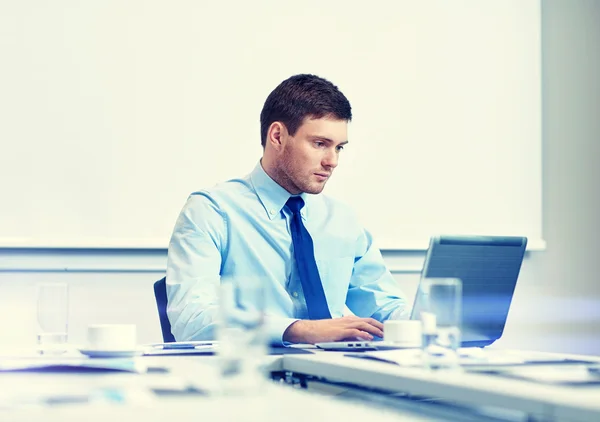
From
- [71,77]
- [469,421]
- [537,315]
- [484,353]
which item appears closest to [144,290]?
[71,77]

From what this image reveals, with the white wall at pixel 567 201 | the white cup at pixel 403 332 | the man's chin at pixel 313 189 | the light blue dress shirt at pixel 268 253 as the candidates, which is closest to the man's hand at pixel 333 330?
the white cup at pixel 403 332

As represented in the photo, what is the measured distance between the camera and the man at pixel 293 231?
2.56m

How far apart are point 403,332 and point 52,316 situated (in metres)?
0.71

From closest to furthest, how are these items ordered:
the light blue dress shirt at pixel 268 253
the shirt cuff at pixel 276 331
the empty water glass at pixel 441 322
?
1. the empty water glass at pixel 441 322
2. the shirt cuff at pixel 276 331
3. the light blue dress shirt at pixel 268 253

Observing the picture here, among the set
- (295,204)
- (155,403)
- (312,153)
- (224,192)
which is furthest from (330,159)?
(155,403)

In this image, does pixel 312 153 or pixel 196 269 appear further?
pixel 312 153

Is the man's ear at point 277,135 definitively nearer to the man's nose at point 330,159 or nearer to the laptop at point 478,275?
the man's nose at point 330,159

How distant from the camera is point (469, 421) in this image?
4.06 feet

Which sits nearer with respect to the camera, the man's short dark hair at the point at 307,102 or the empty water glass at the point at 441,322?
the empty water glass at the point at 441,322

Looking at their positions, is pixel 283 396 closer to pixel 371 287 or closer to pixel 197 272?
pixel 197 272

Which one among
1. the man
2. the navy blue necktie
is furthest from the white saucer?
the navy blue necktie

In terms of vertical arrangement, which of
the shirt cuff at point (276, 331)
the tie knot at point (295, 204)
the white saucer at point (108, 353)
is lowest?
the white saucer at point (108, 353)

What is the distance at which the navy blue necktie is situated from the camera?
8.34 ft

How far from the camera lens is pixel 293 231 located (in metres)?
2.68
